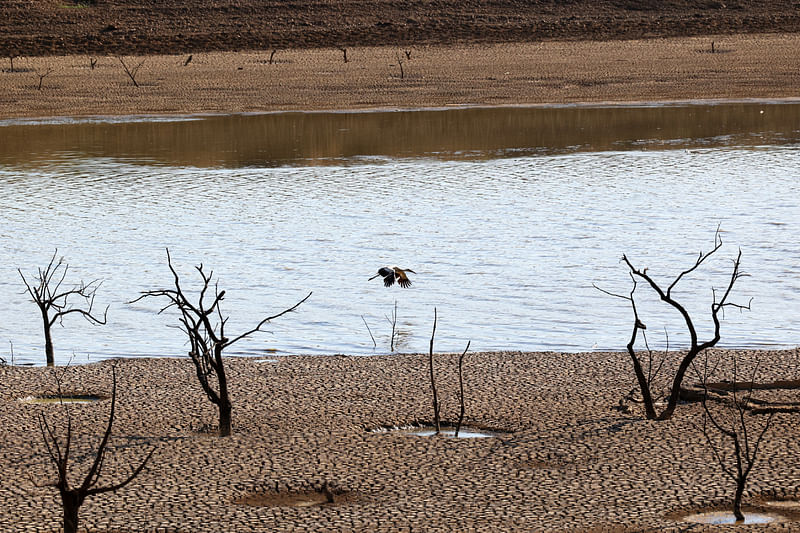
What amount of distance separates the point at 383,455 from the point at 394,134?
21784 millimetres

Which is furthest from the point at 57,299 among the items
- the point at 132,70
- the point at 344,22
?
the point at 344,22

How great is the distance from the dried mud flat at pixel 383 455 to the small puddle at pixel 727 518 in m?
0.08

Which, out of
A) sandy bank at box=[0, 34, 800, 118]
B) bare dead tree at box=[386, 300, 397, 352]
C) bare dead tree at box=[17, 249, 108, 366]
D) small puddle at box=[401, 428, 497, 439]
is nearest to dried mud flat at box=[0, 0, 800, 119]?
sandy bank at box=[0, 34, 800, 118]

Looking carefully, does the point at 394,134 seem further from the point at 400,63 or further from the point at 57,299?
the point at 57,299

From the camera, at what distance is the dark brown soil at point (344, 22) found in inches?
1799

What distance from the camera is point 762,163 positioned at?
24.4m

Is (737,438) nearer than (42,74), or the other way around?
(737,438)

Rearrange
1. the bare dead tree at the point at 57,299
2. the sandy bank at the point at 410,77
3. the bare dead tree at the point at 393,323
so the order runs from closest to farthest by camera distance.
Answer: the bare dead tree at the point at 57,299
the bare dead tree at the point at 393,323
the sandy bank at the point at 410,77

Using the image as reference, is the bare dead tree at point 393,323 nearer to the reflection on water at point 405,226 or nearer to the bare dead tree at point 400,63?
the reflection on water at point 405,226

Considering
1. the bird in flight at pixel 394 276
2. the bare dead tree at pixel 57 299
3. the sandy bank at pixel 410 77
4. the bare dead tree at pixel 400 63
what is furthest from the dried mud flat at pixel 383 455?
the bare dead tree at pixel 400 63

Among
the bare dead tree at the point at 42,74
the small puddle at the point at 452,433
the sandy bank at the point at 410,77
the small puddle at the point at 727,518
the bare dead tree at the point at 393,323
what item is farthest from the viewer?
the bare dead tree at the point at 42,74

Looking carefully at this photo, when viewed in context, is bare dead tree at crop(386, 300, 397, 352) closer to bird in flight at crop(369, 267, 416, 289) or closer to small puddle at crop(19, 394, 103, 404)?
bird in flight at crop(369, 267, 416, 289)

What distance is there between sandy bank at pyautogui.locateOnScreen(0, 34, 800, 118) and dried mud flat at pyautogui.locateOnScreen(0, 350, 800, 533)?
2416 cm

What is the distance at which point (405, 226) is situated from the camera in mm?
18516
